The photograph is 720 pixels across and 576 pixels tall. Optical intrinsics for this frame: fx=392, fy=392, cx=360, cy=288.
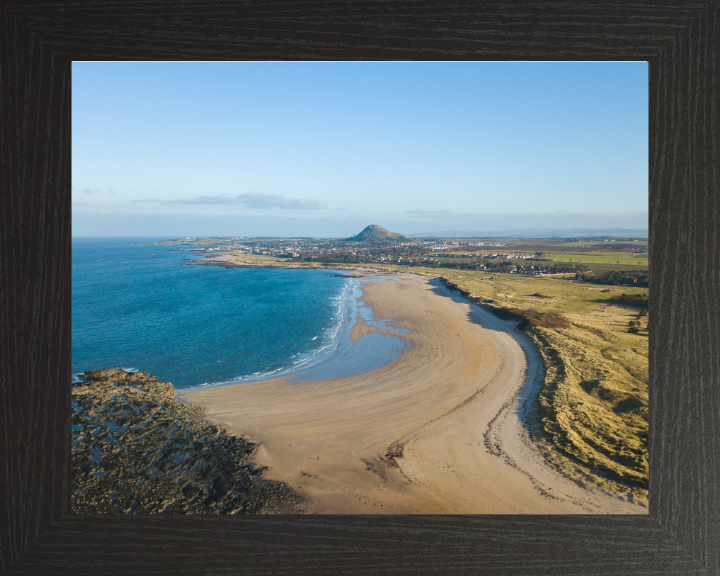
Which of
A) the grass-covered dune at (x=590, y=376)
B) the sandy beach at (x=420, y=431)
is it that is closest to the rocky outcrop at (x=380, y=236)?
the sandy beach at (x=420, y=431)

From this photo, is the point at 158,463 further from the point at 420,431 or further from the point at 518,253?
the point at 518,253

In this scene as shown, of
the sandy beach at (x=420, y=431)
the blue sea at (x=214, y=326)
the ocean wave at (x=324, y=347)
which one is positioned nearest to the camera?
the sandy beach at (x=420, y=431)

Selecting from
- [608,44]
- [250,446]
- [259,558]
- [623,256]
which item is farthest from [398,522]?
[623,256]

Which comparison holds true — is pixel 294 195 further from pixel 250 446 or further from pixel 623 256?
pixel 623 256

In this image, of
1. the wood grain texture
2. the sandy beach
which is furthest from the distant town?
the sandy beach

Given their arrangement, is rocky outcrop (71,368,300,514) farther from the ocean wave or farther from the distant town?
the distant town

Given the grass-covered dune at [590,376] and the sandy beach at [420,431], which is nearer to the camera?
the sandy beach at [420,431]

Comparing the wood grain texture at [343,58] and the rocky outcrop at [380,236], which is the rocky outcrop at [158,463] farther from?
the rocky outcrop at [380,236]
